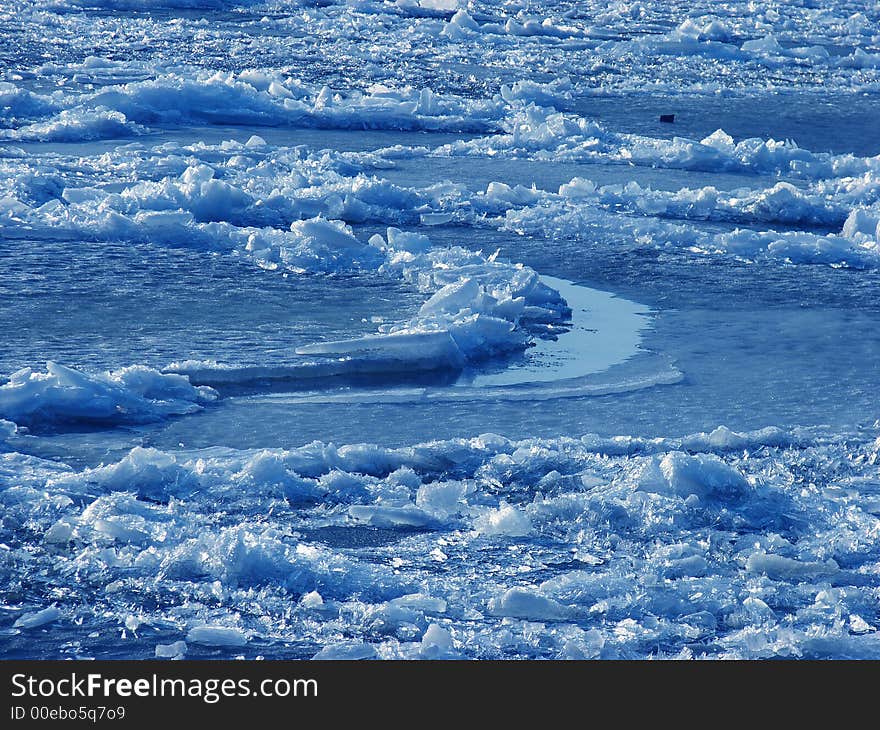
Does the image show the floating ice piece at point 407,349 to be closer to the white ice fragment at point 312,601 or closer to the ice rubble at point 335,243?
the ice rubble at point 335,243

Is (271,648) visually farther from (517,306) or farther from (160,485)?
(517,306)

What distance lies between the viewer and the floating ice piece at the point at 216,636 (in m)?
3.59

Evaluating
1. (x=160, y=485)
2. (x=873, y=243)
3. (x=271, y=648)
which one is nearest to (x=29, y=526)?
(x=160, y=485)

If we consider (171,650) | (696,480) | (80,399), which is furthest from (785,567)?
(80,399)

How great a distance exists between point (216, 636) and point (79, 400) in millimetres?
1750

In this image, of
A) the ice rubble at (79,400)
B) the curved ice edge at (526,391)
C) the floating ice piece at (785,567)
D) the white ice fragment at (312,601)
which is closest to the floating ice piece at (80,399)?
the ice rubble at (79,400)

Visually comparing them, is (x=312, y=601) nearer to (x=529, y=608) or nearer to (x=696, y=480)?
(x=529, y=608)

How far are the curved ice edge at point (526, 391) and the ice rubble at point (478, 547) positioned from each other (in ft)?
1.99

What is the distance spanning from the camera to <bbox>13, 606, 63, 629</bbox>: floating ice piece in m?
3.62

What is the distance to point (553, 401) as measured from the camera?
546 centimetres

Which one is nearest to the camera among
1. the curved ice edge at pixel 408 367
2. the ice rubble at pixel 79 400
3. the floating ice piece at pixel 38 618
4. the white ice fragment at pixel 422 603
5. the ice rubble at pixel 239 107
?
the floating ice piece at pixel 38 618

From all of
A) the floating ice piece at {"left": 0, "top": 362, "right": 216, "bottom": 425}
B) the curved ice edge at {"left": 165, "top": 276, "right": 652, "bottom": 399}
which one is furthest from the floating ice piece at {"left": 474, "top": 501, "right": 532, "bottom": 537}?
the floating ice piece at {"left": 0, "top": 362, "right": 216, "bottom": 425}

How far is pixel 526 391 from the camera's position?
5570 millimetres

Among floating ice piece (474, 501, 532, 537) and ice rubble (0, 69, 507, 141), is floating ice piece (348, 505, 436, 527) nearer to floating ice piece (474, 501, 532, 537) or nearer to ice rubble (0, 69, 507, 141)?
floating ice piece (474, 501, 532, 537)
